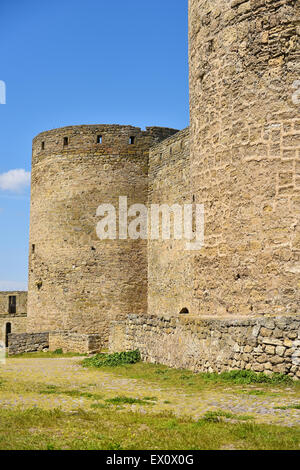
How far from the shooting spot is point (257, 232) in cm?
790

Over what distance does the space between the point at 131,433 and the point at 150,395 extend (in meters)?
2.02

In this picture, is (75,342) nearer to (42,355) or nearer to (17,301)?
(42,355)

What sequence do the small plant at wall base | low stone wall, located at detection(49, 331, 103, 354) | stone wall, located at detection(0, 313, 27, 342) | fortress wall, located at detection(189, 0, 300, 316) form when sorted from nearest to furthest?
fortress wall, located at detection(189, 0, 300, 316) → the small plant at wall base → low stone wall, located at detection(49, 331, 103, 354) → stone wall, located at detection(0, 313, 27, 342)

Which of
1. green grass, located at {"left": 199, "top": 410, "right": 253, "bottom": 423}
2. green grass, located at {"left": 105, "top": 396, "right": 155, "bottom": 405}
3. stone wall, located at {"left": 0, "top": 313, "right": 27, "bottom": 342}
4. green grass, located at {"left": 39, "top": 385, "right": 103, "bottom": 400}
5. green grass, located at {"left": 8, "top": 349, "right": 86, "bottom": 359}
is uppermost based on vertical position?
green grass, located at {"left": 199, "top": 410, "right": 253, "bottom": 423}

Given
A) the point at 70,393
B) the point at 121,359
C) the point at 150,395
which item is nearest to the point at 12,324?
the point at 121,359

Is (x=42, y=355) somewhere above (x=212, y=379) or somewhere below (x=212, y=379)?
below

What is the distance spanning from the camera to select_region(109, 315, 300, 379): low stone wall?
6.36 meters

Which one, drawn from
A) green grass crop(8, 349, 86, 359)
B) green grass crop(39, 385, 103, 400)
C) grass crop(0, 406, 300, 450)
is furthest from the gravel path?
green grass crop(8, 349, 86, 359)

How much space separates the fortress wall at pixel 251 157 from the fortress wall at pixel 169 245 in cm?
716

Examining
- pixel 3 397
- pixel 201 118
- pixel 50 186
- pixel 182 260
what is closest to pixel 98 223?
pixel 50 186

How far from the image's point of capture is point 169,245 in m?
17.2

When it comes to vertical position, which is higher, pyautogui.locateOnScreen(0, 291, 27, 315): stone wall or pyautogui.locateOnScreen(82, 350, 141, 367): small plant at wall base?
pyautogui.locateOnScreen(82, 350, 141, 367): small plant at wall base

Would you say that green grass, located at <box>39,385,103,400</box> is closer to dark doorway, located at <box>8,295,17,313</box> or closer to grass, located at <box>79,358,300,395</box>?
grass, located at <box>79,358,300,395</box>

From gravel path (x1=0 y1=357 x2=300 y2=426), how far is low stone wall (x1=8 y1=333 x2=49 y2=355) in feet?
33.3
